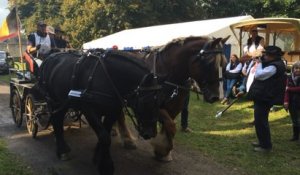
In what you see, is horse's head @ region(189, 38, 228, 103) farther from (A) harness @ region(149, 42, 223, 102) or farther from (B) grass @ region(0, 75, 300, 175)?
(B) grass @ region(0, 75, 300, 175)

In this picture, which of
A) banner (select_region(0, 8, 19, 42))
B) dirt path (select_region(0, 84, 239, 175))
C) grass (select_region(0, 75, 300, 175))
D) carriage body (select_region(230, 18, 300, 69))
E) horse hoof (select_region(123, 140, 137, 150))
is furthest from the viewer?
carriage body (select_region(230, 18, 300, 69))

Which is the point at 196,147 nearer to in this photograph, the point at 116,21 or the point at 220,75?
the point at 220,75

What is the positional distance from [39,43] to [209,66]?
4.60m

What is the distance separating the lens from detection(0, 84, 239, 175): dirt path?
20.4 feet

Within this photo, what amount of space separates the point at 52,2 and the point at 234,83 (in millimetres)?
39026

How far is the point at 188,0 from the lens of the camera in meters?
37.0

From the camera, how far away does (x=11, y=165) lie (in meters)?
6.43

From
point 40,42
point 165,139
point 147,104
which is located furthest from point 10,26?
point 147,104

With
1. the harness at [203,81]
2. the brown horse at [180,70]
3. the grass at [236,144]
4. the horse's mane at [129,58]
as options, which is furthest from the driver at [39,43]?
the horse's mane at [129,58]

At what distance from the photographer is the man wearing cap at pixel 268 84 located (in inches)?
271

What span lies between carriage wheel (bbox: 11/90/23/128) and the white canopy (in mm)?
7094

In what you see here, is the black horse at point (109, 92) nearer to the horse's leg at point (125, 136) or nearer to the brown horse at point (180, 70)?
the brown horse at point (180, 70)

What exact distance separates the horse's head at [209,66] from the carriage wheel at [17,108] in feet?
15.6

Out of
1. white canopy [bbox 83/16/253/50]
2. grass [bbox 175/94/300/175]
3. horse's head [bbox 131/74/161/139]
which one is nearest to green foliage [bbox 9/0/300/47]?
white canopy [bbox 83/16/253/50]
